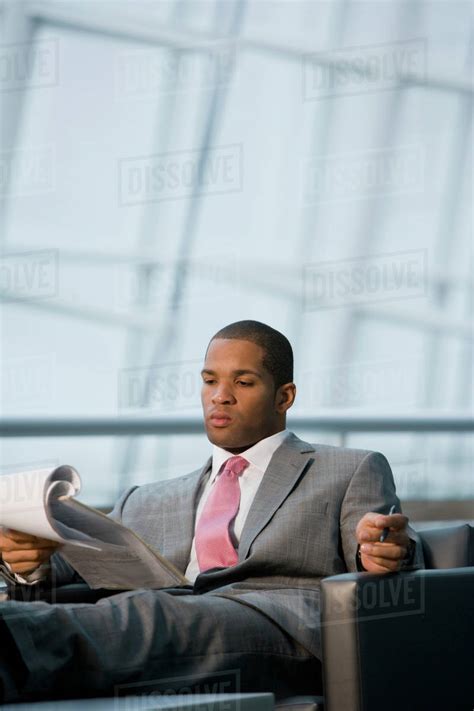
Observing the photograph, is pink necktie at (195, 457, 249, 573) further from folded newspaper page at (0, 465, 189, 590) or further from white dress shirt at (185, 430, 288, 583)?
folded newspaper page at (0, 465, 189, 590)

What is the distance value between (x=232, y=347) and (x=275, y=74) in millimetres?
5922

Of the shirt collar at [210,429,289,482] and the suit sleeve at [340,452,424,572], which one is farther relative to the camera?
the shirt collar at [210,429,289,482]

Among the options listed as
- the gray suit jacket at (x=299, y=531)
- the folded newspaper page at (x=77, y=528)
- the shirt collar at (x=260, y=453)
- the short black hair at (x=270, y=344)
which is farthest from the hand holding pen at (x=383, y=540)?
the short black hair at (x=270, y=344)

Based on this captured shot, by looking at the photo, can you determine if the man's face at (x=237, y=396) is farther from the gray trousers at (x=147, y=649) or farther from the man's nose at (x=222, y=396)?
the gray trousers at (x=147, y=649)

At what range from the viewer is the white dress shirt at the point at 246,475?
2869mm

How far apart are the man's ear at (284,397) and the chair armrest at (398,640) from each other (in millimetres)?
695

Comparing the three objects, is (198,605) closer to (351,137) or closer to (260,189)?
(260,189)

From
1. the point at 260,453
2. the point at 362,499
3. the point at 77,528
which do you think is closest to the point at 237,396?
the point at 260,453

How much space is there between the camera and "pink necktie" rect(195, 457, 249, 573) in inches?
111

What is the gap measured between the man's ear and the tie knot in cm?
16

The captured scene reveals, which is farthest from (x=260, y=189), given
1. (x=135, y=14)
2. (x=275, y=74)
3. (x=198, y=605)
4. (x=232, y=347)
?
(x=198, y=605)

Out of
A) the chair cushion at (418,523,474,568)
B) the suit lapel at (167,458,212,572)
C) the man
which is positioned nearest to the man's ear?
the man

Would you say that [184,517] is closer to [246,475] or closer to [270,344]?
[246,475]

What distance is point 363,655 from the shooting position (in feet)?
7.55
